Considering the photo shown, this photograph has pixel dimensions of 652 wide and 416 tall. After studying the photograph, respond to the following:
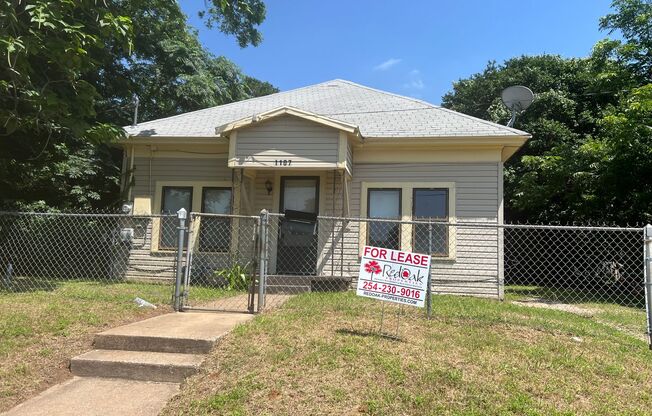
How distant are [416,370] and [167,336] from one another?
268 centimetres

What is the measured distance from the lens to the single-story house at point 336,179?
1055 centimetres

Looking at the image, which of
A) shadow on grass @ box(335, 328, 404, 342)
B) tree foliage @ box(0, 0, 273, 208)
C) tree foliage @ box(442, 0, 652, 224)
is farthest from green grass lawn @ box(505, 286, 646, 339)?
tree foliage @ box(0, 0, 273, 208)

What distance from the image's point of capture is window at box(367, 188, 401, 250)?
11305mm

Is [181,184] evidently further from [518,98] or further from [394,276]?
[518,98]

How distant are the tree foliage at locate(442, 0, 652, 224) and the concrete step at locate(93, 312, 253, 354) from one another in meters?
10.7

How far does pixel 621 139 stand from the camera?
11750mm

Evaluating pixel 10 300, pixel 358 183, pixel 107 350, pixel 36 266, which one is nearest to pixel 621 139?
pixel 358 183

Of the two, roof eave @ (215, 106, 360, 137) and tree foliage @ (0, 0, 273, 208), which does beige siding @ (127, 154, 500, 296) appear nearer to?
roof eave @ (215, 106, 360, 137)

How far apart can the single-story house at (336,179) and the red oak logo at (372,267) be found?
16.4ft

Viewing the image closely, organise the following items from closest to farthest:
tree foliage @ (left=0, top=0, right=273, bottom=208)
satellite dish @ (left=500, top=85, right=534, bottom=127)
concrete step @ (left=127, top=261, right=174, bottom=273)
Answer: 1. tree foliage @ (left=0, top=0, right=273, bottom=208)
2. concrete step @ (left=127, top=261, right=174, bottom=273)
3. satellite dish @ (left=500, top=85, right=534, bottom=127)

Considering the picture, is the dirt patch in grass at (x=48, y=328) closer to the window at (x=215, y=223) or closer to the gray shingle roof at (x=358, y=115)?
the window at (x=215, y=223)

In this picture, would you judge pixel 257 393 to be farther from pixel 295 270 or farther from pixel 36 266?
pixel 36 266

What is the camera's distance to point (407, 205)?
11.1m

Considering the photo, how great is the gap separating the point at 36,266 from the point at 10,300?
5.72 metres
